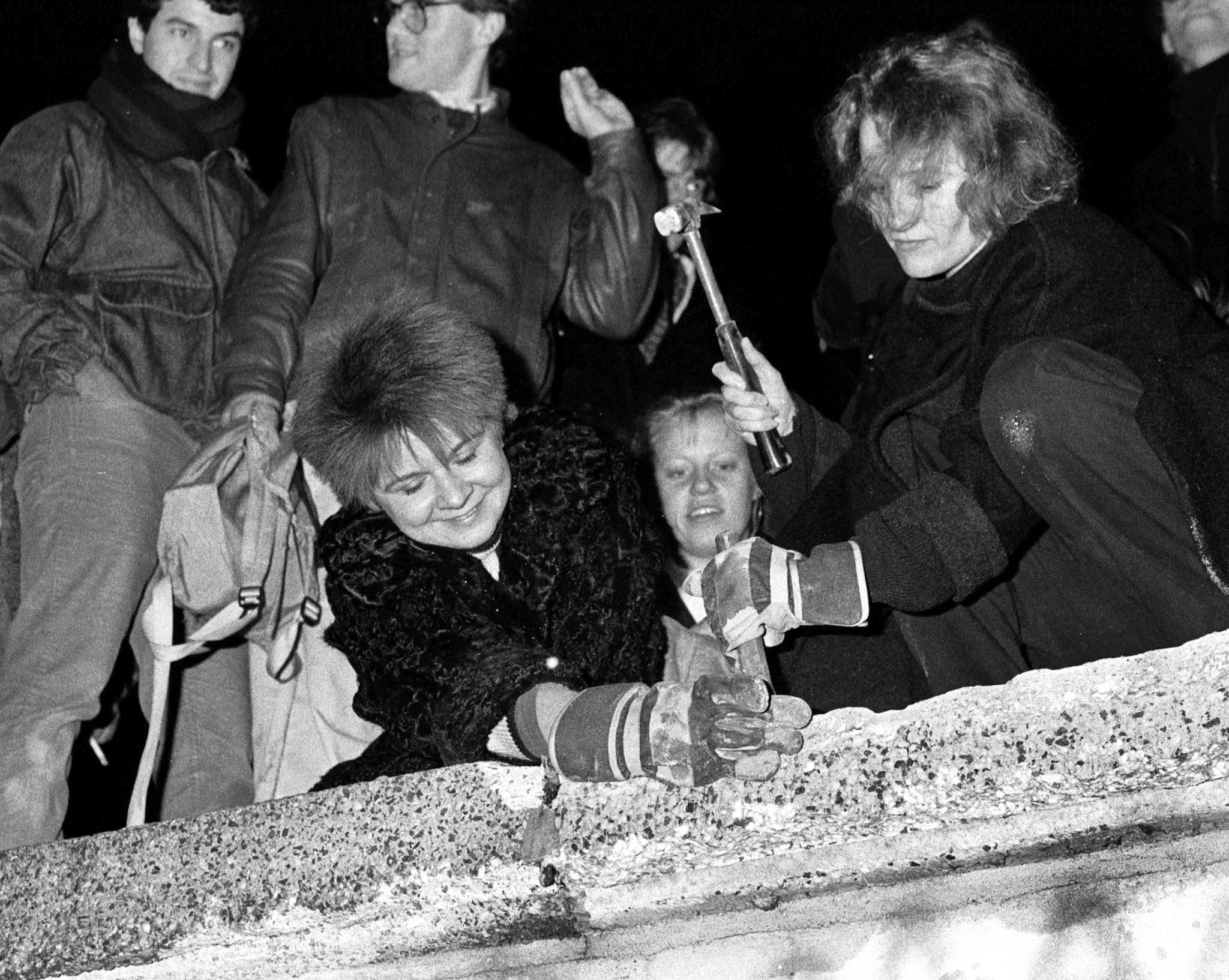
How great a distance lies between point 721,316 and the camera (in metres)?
2.56

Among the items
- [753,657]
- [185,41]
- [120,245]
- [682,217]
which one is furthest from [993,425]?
[185,41]

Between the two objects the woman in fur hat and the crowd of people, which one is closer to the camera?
the crowd of people

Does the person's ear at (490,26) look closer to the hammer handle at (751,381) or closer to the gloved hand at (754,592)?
the hammer handle at (751,381)

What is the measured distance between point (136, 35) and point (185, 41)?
10 cm

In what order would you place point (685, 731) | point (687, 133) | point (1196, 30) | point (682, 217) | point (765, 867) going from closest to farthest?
point (685, 731) → point (765, 867) → point (682, 217) → point (1196, 30) → point (687, 133)

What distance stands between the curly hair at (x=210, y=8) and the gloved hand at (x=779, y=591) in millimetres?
1548

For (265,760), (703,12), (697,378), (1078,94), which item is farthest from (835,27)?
(265,760)

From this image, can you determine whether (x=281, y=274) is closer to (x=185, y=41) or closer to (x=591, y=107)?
(x=185, y=41)

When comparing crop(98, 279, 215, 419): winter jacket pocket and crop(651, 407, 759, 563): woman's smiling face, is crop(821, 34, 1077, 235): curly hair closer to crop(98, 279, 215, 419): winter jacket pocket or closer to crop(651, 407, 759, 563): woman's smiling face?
crop(651, 407, 759, 563): woman's smiling face

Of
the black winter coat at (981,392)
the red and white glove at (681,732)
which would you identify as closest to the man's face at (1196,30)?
the black winter coat at (981,392)

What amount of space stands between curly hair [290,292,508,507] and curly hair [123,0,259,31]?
94 cm

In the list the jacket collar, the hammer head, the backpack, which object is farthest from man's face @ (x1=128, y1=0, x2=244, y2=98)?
the hammer head

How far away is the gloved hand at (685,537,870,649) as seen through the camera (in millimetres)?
2084

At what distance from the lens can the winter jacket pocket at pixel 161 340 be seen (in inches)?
112
